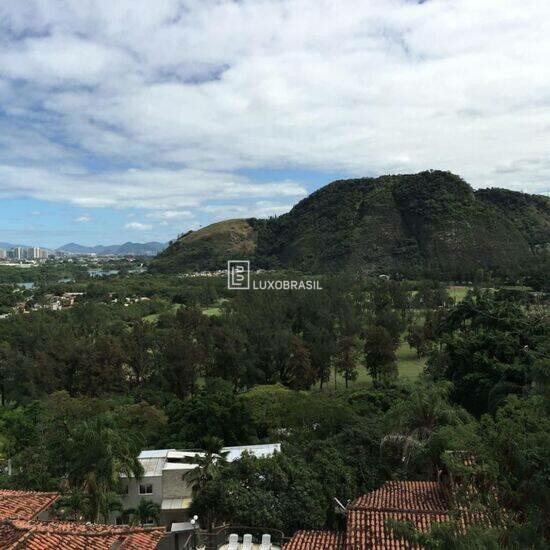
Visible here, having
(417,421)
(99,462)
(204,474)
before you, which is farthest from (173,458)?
(417,421)

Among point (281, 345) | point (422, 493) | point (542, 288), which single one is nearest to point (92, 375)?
point (281, 345)

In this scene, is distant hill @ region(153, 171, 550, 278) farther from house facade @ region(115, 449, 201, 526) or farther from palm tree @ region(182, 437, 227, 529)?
palm tree @ region(182, 437, 227, 529)

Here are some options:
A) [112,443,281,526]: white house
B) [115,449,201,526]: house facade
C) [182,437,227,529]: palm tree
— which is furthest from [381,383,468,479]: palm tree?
[115,449,201,526]: house facade

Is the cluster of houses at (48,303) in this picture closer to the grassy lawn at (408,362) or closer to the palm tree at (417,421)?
the grassy lawn at (408,362)

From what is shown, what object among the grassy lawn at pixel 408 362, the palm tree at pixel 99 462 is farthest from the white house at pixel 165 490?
the grassy lawn at pixel 408 362

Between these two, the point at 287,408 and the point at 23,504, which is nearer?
the point at 23,504

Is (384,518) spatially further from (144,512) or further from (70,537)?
(144,512)

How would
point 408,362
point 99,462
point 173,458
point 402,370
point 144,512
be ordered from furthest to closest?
point 408,362, point 402,370, point 173,458, point 144,512, point 99,462
